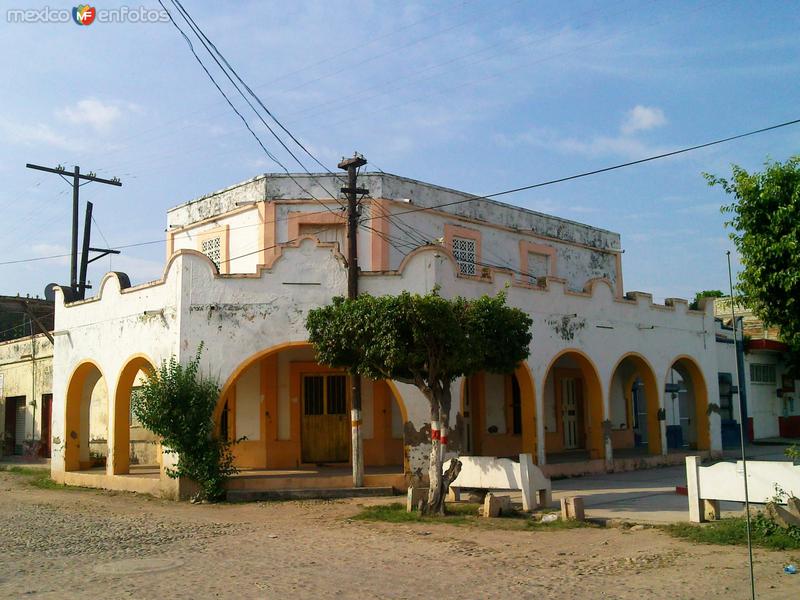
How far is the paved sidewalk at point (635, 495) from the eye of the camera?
12.4 metres

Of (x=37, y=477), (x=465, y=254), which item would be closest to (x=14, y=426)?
(x=37, y=477)

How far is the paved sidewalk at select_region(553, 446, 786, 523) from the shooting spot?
12.4 meters

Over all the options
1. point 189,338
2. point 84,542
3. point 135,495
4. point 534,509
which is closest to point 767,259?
point 534,509

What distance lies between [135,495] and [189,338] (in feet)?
11.8

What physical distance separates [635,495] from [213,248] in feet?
39.5

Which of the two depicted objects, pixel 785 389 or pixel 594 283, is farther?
pixel 785 389

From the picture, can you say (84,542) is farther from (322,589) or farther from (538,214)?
(538,214)

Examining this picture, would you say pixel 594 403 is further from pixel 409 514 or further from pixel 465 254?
pixel 409 514

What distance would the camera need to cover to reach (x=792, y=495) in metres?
9.92

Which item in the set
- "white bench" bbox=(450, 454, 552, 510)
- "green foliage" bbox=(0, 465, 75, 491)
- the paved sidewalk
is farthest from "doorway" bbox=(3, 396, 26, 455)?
"white bench" bbox=(450, 454, 552, 510)

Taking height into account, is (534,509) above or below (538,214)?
below

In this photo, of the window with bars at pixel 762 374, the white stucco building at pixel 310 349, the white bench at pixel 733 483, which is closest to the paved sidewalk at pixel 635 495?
the white bench at pixel 733 483

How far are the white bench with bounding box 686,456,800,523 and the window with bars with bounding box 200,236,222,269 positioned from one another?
13.0 m

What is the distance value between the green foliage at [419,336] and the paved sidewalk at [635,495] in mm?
2994
